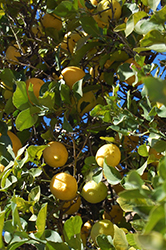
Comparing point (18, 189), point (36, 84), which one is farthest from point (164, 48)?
point (18, 189)

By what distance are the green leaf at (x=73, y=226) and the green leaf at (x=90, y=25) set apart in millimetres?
794

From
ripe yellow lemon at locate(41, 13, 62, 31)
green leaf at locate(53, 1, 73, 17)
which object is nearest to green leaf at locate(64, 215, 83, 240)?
green leaf at locate(53, 1, 73, 17)

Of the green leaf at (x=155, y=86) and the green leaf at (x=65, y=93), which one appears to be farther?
the green leaf at (x=65, y=93)

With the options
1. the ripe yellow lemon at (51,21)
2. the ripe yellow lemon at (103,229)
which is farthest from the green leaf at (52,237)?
the ripe yellow lemon at (51,21)

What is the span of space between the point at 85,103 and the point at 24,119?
12.8 inches

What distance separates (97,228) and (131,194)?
0.79 metres

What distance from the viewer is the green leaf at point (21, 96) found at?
1.06m

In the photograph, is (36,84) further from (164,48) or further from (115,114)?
(164,48)

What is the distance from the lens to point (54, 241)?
0.82 meters

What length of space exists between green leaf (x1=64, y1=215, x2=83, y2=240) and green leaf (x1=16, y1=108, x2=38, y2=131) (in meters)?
0.46

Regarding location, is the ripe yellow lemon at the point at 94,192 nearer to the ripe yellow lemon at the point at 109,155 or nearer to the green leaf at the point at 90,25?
the ripe yellow lemon at the point at 109,155

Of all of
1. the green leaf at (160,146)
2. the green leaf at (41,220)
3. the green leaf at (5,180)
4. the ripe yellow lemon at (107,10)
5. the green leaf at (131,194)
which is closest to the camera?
the green leaf at (131,194)

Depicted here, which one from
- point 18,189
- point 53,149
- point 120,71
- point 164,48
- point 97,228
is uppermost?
point 164,48

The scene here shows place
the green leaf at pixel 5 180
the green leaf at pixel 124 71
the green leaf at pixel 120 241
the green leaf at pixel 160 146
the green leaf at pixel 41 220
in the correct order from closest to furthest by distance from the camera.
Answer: the green leaf at pixel 41 220 < the green leaf at pixel 120 241 < the green leaf at pixel 160 146 < the green leaf at pixel 5 180 < the green leaf at pixel 124 71
